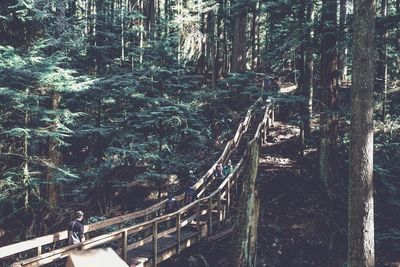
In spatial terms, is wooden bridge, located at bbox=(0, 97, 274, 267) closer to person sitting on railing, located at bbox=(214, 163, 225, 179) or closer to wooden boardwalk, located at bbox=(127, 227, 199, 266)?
wooden boardwalk, located at bbox=(127, 227, 199, 266)

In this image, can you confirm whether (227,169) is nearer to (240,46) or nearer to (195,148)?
(195,148)

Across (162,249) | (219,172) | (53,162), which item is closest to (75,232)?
(162,249)

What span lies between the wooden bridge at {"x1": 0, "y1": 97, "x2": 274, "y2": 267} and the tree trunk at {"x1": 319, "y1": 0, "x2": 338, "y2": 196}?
11.2ft

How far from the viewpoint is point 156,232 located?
37.2 feet

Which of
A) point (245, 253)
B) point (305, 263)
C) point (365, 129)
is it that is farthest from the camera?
point (305, 263)

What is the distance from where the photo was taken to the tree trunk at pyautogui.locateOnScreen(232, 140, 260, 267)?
11.1 meters

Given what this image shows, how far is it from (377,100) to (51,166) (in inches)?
664

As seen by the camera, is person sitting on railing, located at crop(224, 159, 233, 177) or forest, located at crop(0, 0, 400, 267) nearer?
forest, located at crop(0, 0, 400, 267)

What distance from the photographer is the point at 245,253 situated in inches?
439

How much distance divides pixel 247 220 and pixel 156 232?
2.68m

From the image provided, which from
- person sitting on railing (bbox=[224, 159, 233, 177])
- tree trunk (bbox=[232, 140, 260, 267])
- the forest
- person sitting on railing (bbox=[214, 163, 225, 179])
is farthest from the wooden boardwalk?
person sitting on railing (bbox=[224, 159, 233, 177])

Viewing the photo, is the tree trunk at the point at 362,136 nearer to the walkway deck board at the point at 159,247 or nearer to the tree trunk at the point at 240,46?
the walkway deck board at the point at 159,247

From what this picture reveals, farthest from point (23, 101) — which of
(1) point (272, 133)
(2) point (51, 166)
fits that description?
(1) point (272, 133)

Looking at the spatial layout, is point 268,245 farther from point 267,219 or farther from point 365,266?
point 365,266
